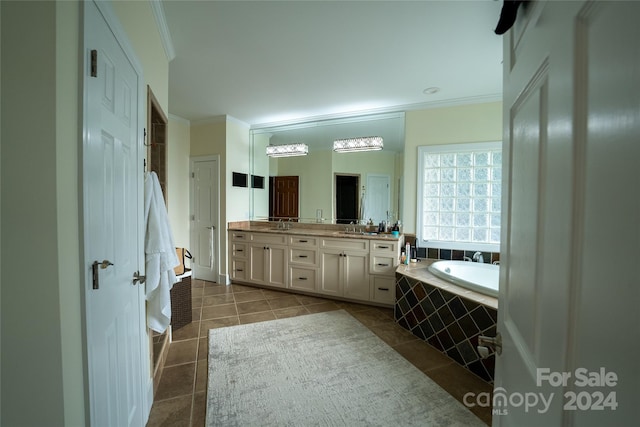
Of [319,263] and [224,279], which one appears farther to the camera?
[224,279]

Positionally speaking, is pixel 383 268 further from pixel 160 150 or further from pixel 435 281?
pixel 160 150

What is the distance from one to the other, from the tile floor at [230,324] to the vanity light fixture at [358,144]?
2058mm

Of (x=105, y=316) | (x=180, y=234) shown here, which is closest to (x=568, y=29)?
(x=105, y=316)

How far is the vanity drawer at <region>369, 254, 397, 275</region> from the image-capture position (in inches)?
121

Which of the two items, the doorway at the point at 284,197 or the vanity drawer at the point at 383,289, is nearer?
the vanity drawer at the point at 383,289

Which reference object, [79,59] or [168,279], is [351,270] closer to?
[168,279]

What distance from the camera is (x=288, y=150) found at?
13.1 ft

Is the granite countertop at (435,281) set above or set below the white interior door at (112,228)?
below

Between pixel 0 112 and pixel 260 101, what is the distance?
9.56ft

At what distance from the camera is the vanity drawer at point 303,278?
349cm

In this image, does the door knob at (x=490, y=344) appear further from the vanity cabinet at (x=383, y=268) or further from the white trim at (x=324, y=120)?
the white trim at (x=324, y=120)

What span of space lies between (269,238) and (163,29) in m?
2.52

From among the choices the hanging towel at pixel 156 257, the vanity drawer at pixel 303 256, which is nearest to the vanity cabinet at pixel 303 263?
the vanity drawer at pixel 303 256

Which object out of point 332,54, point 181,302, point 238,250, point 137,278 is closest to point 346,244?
point 238,250
